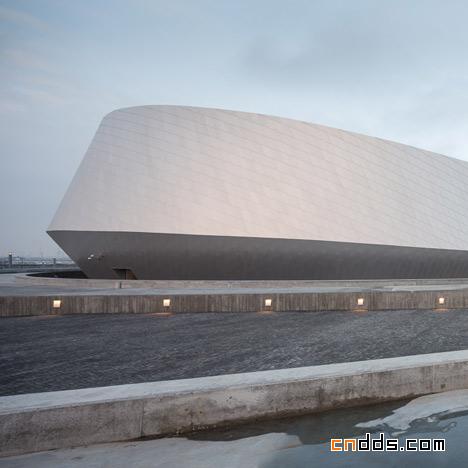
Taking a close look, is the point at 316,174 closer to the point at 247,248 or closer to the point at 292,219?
the point at 292,219

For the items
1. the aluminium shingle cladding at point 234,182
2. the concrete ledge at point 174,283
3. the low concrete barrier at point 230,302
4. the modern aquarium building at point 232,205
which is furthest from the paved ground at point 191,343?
the aluminium shingle cladding at point 234,182

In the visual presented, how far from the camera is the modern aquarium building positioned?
19609 mm

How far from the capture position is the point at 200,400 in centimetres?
354

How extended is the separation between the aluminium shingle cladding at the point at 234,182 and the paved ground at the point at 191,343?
9.29 metres

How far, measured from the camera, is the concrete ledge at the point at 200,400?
122 inches

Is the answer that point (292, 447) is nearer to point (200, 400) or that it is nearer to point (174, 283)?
point (200, 400)

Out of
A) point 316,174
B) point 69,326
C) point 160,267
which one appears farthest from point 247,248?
point 69,326

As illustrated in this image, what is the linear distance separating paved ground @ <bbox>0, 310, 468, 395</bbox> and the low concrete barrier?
37 cm

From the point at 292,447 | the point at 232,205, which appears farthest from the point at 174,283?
the point at 292,447

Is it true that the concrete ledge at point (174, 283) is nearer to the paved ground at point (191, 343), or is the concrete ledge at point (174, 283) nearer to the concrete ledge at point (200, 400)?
the paved ground at point (191, 343)

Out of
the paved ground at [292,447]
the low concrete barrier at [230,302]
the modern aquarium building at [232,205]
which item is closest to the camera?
the paved ground at [292,447]

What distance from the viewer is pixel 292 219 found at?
68.7 feet

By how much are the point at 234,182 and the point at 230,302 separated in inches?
404

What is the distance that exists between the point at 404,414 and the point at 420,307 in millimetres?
9693
